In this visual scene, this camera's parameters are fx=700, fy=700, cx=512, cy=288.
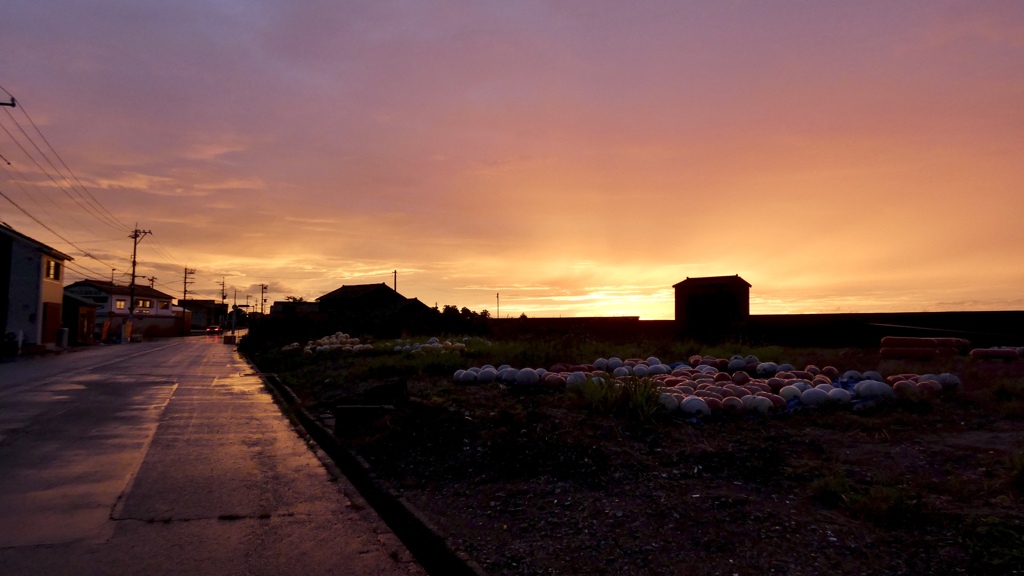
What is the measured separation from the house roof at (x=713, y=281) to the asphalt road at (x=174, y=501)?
22145mm

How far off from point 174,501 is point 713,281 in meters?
27.1

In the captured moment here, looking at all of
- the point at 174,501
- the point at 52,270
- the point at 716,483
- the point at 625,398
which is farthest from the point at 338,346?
the point at 52,270

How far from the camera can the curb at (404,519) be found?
4.91m

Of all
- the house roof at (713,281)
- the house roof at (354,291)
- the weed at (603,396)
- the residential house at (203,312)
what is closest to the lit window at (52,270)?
the house roof at (354,291)

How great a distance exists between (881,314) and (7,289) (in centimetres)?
4732

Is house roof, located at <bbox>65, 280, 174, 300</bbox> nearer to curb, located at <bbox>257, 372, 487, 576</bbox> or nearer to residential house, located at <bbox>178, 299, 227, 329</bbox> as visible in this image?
residential house, located at <bbox>178, 299, 227, 329</bbox>

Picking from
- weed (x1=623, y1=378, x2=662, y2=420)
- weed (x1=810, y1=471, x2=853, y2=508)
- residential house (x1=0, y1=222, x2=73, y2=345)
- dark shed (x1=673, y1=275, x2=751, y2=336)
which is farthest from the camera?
residential house (x1=0, y1=222, x2=73, y2=345)

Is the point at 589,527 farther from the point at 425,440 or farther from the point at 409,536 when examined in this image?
the point at 425,440

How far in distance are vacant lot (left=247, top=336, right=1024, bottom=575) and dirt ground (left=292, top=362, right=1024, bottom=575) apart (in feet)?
0.06

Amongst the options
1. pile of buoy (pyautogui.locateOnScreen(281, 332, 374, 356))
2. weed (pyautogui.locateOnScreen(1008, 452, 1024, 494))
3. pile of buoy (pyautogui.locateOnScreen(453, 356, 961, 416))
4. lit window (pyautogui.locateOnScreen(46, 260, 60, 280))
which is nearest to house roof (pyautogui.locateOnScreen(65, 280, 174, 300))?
lit window (pyautogui.locateOnScreen(46, 260, 60, 280))

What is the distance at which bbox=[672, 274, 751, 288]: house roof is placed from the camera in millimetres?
30344

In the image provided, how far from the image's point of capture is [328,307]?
76250 mm

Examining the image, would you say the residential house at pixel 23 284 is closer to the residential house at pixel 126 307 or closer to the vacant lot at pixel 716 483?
the vacant lot at pixel 716 483

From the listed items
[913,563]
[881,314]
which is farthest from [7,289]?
[913,563]
